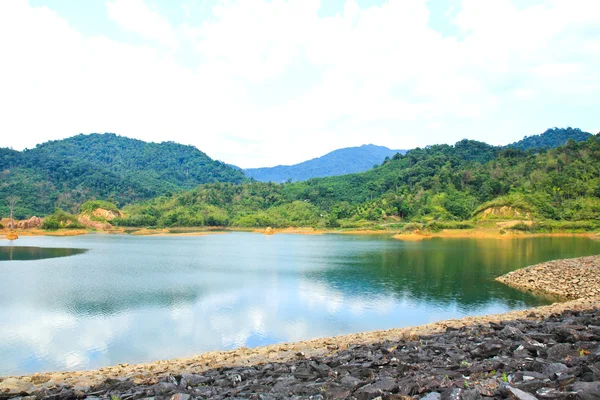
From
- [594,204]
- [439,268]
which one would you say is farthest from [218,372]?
[594,204]

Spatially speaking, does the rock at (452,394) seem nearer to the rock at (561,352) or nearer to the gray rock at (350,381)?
the gray rock at (350,381)

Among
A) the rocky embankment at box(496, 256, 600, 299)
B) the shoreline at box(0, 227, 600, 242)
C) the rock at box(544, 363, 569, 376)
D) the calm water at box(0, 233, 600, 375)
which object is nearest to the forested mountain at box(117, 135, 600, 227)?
the shoreline at box(0, 227, 600, 242)

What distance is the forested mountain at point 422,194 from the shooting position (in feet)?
242

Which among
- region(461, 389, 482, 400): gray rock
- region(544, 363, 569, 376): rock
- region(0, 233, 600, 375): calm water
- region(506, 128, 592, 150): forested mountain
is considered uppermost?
region(506, 128, 592, 150): forested mountain

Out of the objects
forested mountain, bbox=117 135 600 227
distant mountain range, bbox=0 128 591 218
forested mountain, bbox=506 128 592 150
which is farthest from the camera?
forested mountain, bbox=506 128 592 150

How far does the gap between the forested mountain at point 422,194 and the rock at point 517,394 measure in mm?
72418

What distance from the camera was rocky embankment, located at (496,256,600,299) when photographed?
2070cm

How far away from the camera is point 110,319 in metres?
16.4

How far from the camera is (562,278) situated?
22.8 meters

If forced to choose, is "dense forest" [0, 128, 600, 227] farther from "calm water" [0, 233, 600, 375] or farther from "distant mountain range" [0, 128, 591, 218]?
"calm water" [0, 233, 600, 375]

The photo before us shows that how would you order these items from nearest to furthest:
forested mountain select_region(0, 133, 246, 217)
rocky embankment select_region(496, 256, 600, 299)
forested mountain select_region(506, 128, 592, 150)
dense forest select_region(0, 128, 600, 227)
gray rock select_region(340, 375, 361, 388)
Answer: gray rock select_region(340, 375, 361, 388) → rocky embankment select_region(496, 256, 600, 299) → dense forest select_region(0, 128, 600, 227) → forested mountain select_region(0, 133, 246, 217) → forested mountain select_region(506, 128, 592, 150)

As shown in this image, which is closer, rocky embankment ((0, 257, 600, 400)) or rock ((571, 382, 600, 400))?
rock ((571, 382, 600, 400))

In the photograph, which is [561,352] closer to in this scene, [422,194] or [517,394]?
[517,394]

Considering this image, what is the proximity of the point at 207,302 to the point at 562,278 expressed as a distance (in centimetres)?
1876
